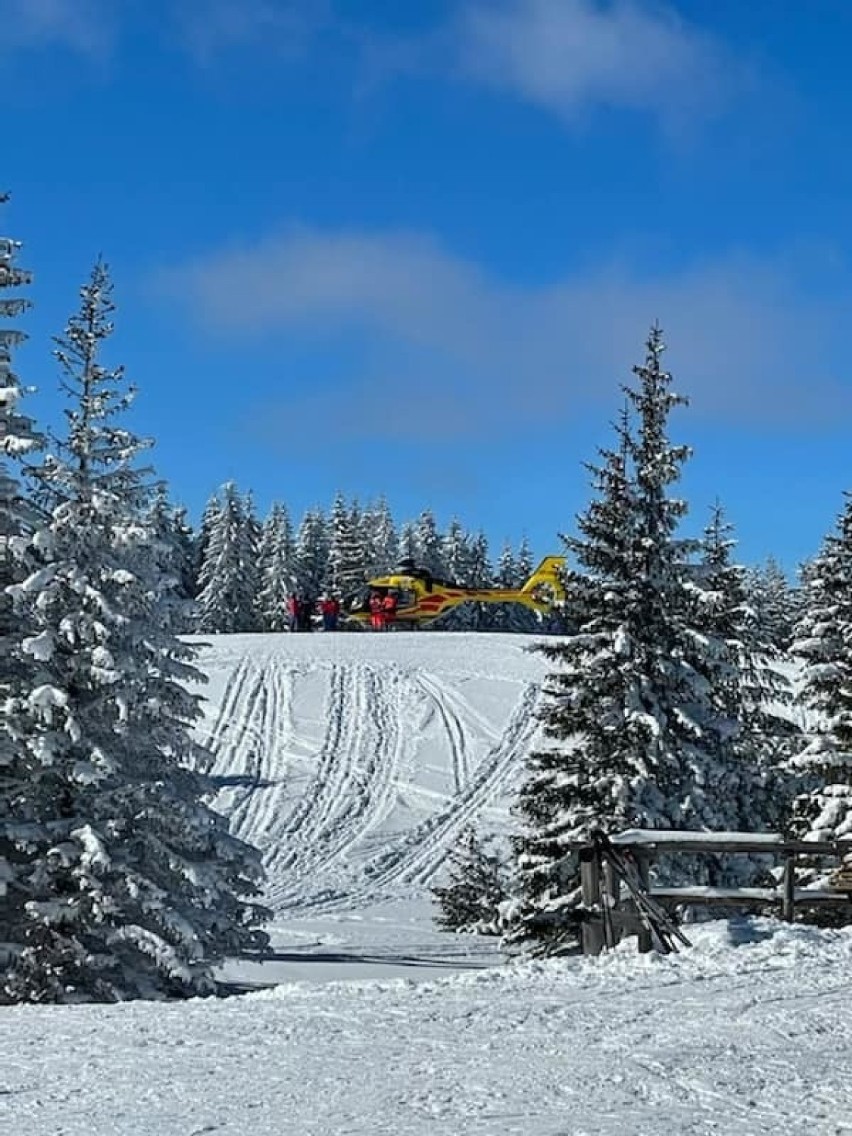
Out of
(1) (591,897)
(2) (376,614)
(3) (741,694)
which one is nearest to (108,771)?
(1) (591,897)

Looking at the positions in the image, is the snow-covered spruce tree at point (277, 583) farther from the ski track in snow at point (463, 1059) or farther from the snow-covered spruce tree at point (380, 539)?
the ski track in snow at point (463, 1059)

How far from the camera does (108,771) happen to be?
1508 cm

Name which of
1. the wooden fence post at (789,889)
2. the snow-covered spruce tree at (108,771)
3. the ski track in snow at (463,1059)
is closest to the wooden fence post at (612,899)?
the ski track in snow at (463,1059)

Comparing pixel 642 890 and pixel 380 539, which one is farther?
pixel 380 539

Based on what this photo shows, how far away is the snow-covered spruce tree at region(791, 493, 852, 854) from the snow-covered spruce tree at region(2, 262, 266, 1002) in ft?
36.4

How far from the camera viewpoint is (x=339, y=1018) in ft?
26.8

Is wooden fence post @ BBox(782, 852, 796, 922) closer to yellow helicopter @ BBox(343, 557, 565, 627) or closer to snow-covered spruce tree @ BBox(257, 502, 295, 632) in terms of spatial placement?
yellow helicopter @ BBox(343, 557, 565, 627)

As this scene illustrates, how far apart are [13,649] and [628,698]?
30.5 feet

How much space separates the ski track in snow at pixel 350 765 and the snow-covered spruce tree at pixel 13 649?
1444 cm

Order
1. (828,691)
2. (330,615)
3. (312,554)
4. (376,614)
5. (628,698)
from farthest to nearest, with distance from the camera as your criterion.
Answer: (312,554)
(330,615)
(376,614)
(828,691)
(628,698)

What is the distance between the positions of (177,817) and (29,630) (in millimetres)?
3075

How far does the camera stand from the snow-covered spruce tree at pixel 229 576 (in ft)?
266

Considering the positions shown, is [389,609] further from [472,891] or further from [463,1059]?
[463,1059]

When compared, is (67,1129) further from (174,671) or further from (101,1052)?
Result: (174,671)
